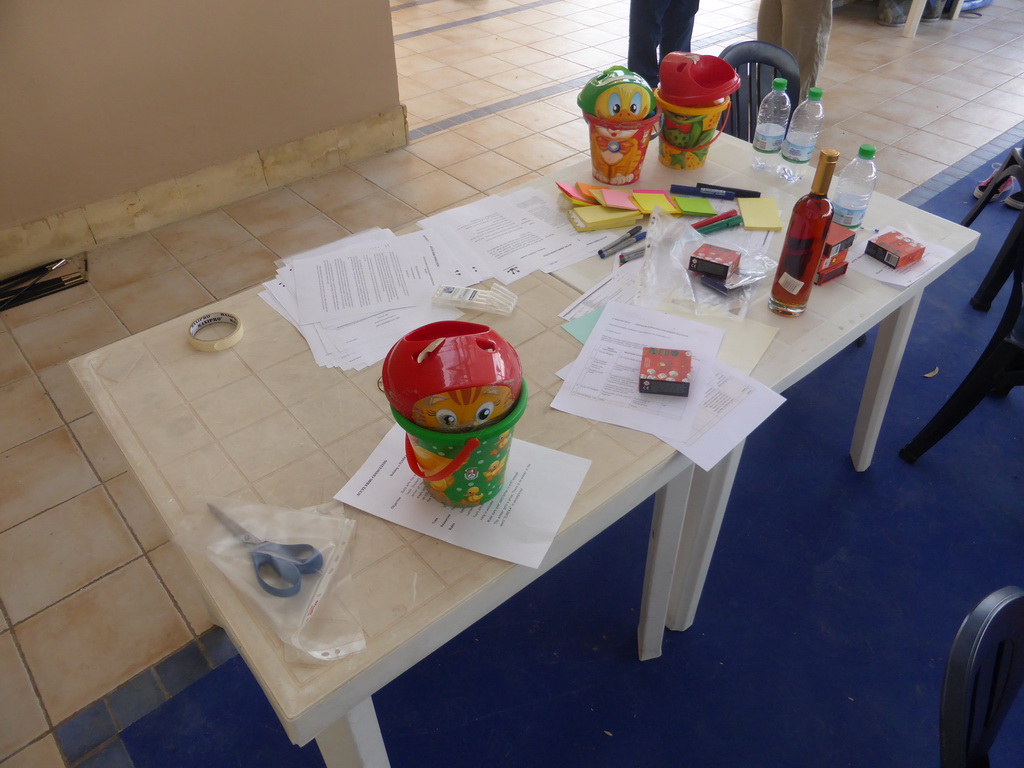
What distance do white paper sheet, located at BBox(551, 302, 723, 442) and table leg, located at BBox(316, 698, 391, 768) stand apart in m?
0.45

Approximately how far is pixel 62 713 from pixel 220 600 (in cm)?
90

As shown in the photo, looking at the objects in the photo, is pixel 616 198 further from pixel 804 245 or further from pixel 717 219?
pixel 804 245

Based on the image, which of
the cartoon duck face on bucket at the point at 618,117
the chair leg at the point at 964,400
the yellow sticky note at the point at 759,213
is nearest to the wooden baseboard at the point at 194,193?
the cartoon duck face on bucket at the point at 618,117

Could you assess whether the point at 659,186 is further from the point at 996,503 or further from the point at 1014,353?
the point at 996,503

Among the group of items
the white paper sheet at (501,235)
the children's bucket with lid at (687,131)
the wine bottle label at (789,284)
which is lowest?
the white paper sheet at (501,235)

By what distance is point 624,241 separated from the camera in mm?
1315

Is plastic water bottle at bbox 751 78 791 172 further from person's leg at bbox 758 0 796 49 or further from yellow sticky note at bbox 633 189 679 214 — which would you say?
person's leg at bbox 758 0 796 49

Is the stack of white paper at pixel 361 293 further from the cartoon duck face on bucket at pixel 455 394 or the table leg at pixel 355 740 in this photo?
the table leg at pixel 355 740

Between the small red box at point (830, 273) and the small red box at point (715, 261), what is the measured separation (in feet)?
0.44

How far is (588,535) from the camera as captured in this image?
0.88 metres

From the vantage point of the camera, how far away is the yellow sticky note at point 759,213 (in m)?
1.35

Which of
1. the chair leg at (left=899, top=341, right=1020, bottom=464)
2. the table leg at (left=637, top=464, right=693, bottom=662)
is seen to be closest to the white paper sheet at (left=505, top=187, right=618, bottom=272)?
the table leg at (left=637, top=464, right=693, bottom=662)

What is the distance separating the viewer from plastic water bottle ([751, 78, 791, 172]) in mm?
1529

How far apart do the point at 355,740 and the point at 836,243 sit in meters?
1.01
